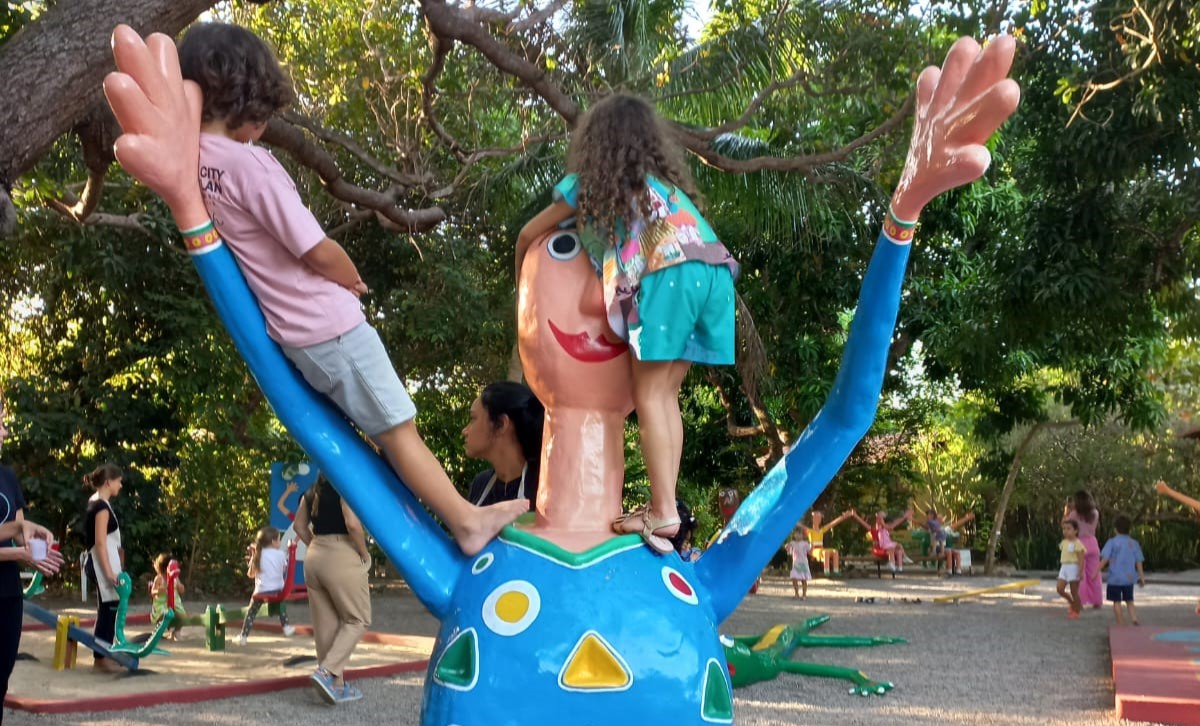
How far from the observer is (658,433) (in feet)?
7.06

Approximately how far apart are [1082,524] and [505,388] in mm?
11464

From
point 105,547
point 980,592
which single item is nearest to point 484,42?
point 105,547

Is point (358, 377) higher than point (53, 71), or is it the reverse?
point (53, 71)

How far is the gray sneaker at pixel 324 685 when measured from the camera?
6.96 m

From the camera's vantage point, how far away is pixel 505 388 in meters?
3.00

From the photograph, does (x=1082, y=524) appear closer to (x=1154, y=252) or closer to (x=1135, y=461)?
(x=1154, y=252)

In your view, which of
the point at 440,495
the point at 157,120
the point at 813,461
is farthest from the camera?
the point at 813,461

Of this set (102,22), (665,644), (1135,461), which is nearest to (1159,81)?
(102,22)

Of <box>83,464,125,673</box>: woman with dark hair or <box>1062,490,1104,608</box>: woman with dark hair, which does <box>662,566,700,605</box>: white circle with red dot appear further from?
<box>1062,490,1104,608</box>: woman with dark hair

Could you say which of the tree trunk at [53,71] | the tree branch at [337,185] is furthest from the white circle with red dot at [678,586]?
the tree branch at [337,185]

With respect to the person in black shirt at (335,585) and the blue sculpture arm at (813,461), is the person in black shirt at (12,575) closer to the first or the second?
the person in black shirt at (335,585)

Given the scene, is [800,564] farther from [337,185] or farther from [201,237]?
[201,237]

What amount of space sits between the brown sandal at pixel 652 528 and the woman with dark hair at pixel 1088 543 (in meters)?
11.8

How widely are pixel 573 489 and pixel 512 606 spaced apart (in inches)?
10.3
